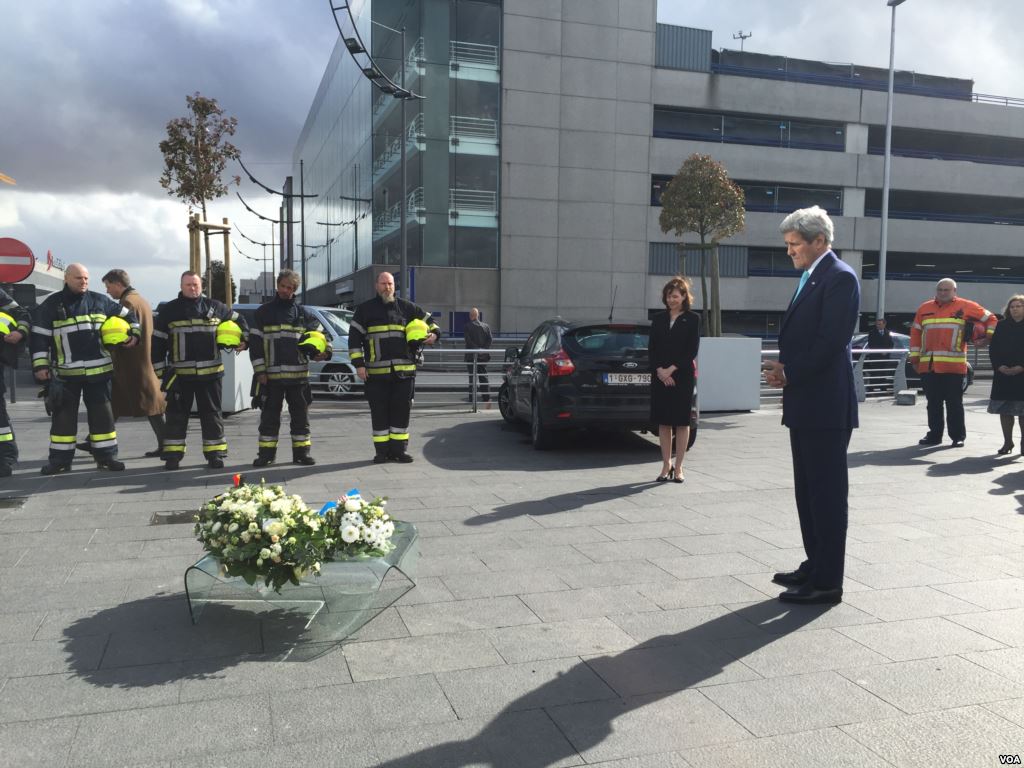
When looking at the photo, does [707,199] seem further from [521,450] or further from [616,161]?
[521,450]

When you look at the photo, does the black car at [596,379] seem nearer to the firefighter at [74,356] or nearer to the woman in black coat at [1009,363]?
the woman in black coat at [1009,363]

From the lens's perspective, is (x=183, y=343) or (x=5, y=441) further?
(x=183, y=343)

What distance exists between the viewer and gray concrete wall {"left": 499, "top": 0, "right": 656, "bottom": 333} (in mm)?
35812

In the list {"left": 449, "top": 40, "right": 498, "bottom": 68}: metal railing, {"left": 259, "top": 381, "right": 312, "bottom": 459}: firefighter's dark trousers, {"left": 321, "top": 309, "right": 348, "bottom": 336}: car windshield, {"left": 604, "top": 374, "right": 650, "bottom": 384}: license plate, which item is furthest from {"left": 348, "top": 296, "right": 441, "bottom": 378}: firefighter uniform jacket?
{"left": 449, "top": 40, "right": 498, "bottom": 68}: metal railing

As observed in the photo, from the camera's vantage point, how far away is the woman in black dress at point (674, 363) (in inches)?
301

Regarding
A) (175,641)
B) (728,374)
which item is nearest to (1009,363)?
(728,374)

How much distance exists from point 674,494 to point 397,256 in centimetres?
2992

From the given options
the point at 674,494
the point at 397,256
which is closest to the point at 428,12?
the point at 397,256

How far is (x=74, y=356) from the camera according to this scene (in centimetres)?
797

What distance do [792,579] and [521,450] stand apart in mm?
5563

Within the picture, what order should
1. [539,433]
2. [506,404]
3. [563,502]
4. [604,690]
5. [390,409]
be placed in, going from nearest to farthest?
[604,690]
[563,502]
[390,409]
[539,433]
[506,404]

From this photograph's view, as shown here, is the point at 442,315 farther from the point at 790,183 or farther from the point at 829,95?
the point at 829,95

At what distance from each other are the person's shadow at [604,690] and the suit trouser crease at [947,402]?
696cm

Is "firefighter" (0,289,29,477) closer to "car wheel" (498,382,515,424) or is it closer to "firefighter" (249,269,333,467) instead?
"firefighter" (249,269,333,467)
